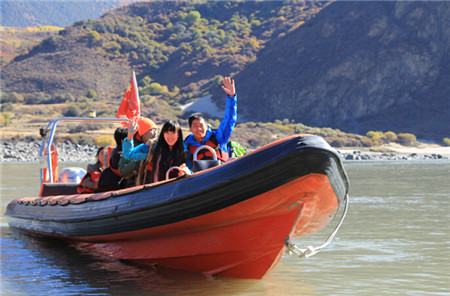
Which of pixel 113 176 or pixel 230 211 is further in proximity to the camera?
pixel 113 176

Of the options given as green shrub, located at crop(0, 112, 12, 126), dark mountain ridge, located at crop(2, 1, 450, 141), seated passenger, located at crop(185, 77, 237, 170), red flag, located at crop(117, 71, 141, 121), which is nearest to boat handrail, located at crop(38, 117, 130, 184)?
red flag, located at crop(117, 71, 141, 121)

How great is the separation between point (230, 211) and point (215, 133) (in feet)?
4.93

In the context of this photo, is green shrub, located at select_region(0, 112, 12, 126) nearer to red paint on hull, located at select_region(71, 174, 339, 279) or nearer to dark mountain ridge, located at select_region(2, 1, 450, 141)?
dark mountain ridge, located at select_region(2, 1, 450, 141)

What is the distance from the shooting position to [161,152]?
736 centimetres

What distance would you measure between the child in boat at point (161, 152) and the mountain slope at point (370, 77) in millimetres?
56889

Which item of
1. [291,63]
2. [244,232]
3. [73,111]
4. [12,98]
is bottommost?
[244,232]

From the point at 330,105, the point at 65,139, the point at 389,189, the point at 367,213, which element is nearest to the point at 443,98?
the point at 330,105

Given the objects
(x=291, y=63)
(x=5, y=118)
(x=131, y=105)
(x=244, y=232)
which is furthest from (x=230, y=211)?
(x=291, y=63)

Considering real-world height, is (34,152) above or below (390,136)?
below

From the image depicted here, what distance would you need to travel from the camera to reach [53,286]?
6766 millimetres

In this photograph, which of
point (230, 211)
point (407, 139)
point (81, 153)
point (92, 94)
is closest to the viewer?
point (230, 211)

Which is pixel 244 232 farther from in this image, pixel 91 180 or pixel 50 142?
pixel 50 142

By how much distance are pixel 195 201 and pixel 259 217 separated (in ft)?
2.12

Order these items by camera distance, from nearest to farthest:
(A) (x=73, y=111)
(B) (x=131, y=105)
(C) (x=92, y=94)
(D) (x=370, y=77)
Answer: (B) (x=131, y=105)
(D) (x=370, y=77)
(A) (x=73, y=111)
(C) (x=92, y=94)
